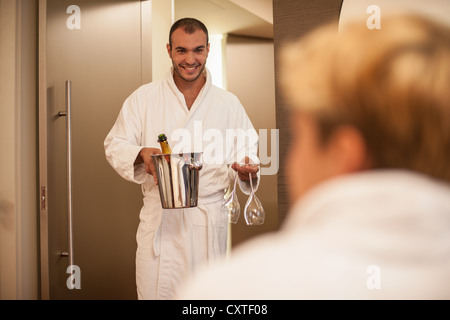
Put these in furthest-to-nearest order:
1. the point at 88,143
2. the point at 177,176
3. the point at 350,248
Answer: the point at 88,143, the point at 177,176, the point at 350,248

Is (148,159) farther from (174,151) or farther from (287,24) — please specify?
(287,24)

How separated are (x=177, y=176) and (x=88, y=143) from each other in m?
0.72

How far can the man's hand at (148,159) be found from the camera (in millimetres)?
1423

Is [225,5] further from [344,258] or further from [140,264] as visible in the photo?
[344,258]

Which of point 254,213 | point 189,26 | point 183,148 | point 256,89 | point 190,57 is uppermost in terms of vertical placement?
point 189,26


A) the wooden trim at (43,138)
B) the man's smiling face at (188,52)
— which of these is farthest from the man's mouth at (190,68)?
the wooden trim at (43,138)

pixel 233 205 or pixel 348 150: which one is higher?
pixel 348 150

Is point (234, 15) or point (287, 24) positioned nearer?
point (287, 24)

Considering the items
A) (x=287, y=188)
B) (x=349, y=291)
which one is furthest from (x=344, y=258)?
(x=287, y=188)

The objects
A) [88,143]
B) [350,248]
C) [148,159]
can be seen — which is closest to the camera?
[350,248]

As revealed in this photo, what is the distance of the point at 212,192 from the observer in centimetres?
162

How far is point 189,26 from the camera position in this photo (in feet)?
5.36

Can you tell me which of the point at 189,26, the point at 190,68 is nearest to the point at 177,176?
the point at 190,68

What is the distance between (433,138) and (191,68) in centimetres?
115
